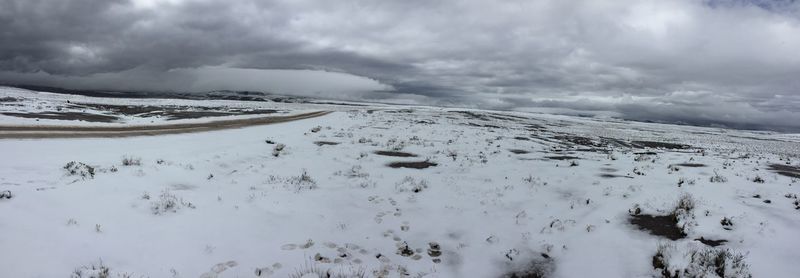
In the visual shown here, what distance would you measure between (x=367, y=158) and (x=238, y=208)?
870 cm

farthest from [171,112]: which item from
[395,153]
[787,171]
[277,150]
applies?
[787,171]

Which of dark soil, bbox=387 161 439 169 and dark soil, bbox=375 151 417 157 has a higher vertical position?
dark soil, bbox=375 151 417 157

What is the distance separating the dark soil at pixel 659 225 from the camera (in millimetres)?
8114

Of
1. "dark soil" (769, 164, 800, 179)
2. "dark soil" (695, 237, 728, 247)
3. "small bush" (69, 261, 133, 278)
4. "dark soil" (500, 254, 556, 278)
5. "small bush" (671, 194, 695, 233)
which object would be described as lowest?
"small bush" (69, 261, 133, 278)

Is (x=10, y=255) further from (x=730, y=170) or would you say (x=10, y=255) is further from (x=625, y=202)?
(x=730, y=170)

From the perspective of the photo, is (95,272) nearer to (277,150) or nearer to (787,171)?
(277,150)

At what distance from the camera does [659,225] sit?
8727 mm

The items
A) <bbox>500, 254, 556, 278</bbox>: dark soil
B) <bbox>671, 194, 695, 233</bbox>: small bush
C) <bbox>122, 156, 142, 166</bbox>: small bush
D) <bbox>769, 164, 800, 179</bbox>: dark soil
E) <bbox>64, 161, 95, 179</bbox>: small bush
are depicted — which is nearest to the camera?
<bbox>500, 254, 556, 278</bbox>: dark soil

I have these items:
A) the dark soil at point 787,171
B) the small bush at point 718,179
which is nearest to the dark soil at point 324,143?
the small bush at point 718,179

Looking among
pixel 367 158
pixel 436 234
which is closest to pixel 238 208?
pixel 436 234

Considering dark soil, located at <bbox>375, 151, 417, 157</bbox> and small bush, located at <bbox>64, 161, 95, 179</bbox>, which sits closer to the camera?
small bush, located at <bbox>64, 161, 95, 179</bbox>

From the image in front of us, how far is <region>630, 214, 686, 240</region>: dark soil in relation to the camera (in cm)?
811

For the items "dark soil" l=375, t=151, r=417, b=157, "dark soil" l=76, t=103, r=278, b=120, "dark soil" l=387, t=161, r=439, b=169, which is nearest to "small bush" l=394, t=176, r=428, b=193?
"dark soil" l=387, t=161, r=439, b=169

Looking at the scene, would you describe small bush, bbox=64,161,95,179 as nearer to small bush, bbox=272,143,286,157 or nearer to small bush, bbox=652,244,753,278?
small bush, bbox=272,143,286,157
